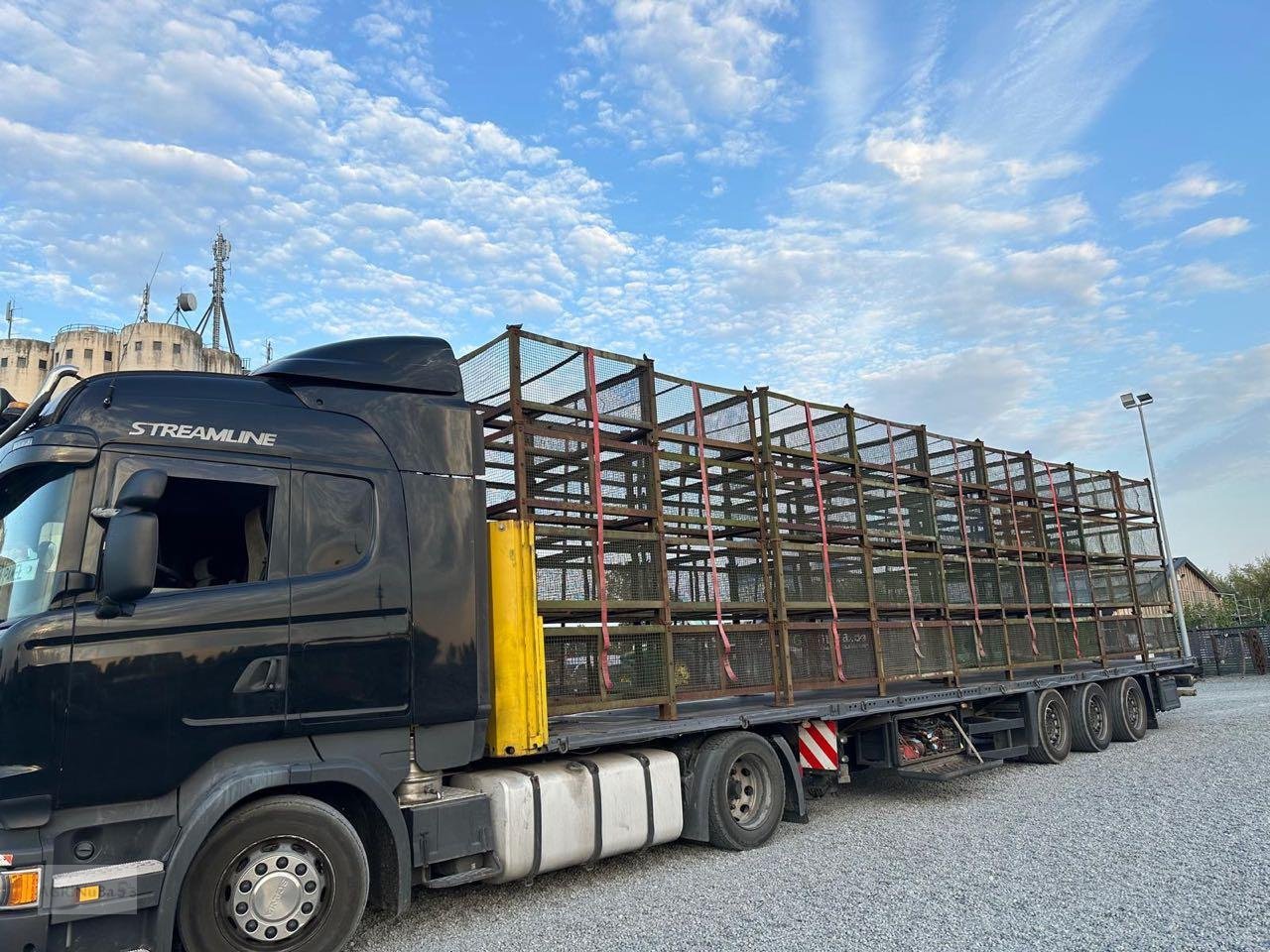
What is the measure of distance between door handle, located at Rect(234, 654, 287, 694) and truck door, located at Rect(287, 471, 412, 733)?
6cm

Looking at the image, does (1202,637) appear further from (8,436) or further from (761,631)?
(8,436)

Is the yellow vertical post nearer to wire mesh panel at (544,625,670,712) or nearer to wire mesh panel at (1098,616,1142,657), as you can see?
wire mesh panel at (544,625,670,712)

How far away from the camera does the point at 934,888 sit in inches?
224

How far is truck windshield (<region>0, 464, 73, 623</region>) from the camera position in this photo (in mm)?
4109

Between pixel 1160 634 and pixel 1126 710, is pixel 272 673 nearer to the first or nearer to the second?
pixel 1126 710

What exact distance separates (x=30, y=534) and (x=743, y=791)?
5.25 metres

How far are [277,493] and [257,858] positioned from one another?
6.13 ft

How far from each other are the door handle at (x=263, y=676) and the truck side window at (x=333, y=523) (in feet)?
1.66

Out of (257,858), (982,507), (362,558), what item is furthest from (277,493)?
(982,507)

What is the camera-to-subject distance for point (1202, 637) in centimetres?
3017

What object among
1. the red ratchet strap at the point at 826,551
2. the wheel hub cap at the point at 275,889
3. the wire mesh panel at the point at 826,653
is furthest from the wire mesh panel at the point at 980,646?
the wheel hub cap at the point at 275,889

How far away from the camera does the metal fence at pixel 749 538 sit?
21.0 feet

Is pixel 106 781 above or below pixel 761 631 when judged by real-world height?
below

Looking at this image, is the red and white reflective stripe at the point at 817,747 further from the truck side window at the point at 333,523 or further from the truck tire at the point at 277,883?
the truck side window at the point at 333,523
